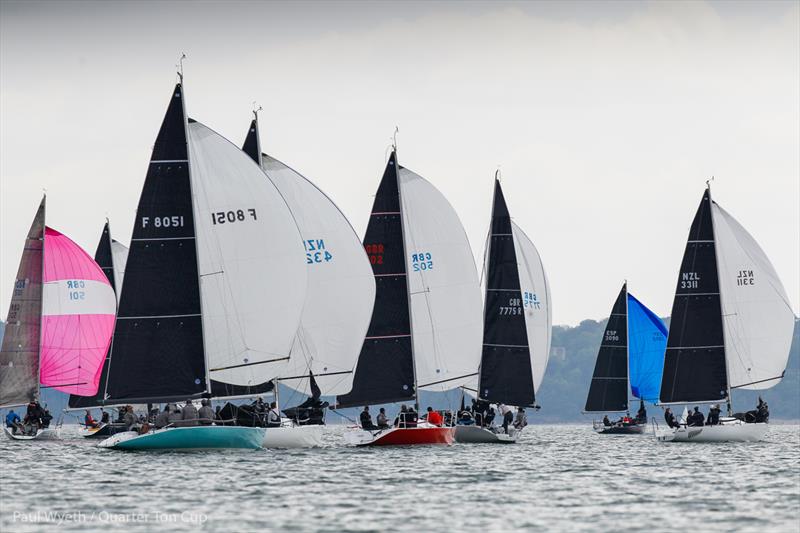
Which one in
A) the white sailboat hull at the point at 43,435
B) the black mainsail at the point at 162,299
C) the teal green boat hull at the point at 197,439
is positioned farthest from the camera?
the white sailboat hull at the point at 43,435

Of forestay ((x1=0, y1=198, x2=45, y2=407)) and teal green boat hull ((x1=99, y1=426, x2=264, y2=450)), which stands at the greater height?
forestay ((x1=0, y1=198, x2=45, y2=407))

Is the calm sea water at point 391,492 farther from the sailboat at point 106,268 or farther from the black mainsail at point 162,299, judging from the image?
the sailboat at point 106,268

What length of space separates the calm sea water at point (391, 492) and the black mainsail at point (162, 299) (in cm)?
197

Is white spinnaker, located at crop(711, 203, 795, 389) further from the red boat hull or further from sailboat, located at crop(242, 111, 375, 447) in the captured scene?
sailboat, located at crop(242, 111, 375, 447)

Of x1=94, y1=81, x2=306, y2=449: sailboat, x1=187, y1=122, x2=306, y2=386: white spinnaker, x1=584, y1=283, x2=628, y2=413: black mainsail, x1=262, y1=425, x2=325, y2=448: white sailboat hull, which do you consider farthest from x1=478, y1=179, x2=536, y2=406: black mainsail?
x1=584, y1=283, x2=628, y2=413: black mainsail

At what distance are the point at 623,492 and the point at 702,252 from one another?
2603cm

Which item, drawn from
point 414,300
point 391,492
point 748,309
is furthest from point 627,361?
point 391,492

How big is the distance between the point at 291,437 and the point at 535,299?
23955mm

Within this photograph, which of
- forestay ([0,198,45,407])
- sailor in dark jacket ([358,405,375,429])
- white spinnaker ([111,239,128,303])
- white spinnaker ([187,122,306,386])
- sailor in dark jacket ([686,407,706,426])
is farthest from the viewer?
white spinnaker ([111,239,128,303])

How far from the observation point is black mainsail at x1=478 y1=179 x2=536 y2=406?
55.1 metres

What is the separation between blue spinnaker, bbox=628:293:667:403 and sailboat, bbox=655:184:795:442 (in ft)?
77.1

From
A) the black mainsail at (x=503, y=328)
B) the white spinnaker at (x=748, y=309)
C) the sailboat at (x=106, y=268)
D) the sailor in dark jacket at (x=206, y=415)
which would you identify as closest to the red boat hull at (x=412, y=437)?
the black mainsail at (x=503, y=328)

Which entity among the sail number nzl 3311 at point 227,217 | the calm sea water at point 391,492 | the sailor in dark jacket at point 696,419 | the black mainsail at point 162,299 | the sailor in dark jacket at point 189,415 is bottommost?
the calm sea water at point 391,492

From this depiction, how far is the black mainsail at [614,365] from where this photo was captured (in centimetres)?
→ 8362
